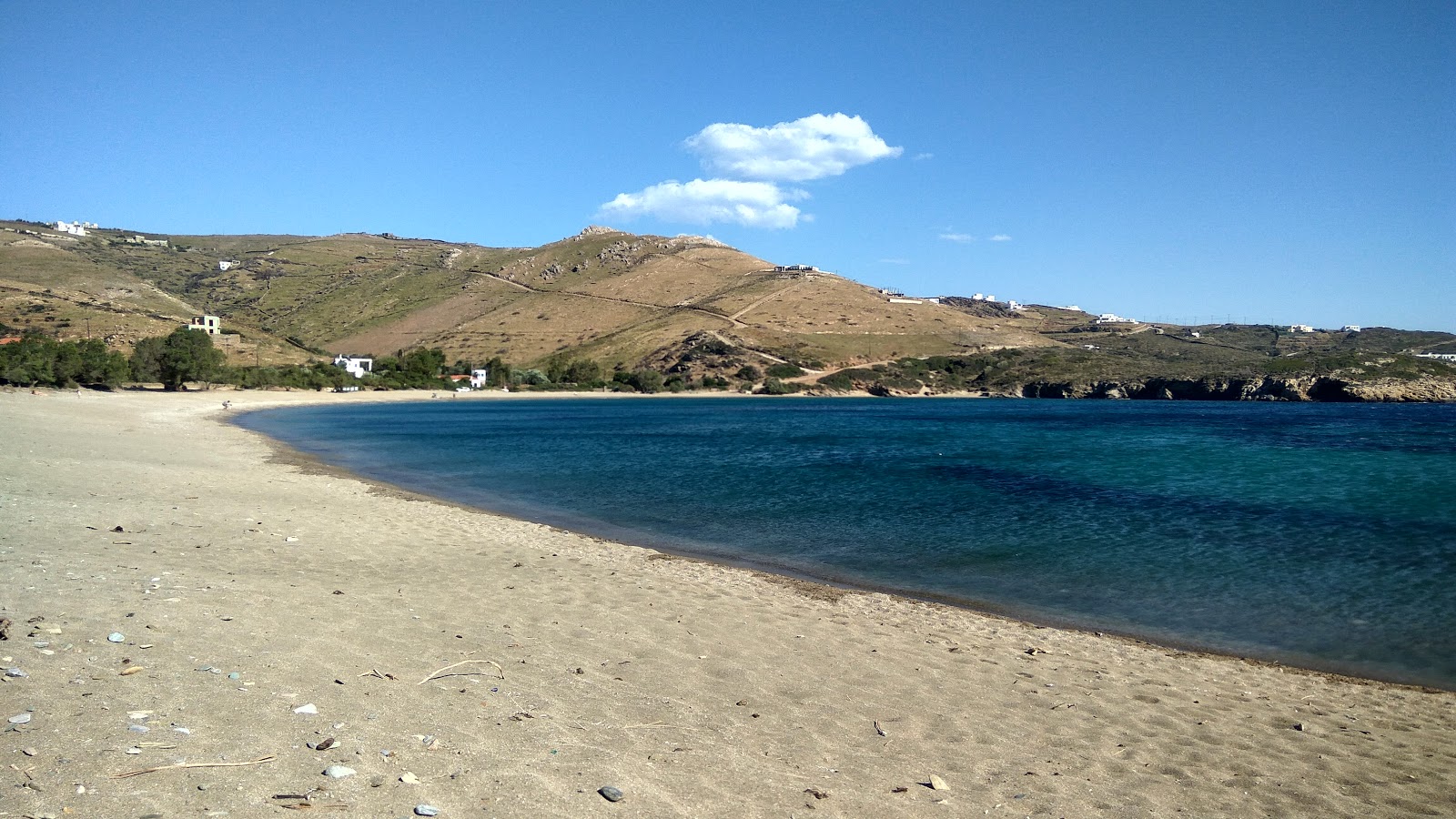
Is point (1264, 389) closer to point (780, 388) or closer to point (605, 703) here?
point (780, 388)

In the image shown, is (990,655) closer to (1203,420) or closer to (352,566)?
(352,566)

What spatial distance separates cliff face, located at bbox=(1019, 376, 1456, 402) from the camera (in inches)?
3344

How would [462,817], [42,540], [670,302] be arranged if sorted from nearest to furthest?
[462,817] → [42,540] → [670,302]

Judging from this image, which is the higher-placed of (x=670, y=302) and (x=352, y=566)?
(x=670, y=302)

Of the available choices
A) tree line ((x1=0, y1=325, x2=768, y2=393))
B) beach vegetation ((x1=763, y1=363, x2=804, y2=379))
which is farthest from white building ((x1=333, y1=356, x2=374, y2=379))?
beach vegetation ((x1=763, y1=363, x2=804, y2=379))

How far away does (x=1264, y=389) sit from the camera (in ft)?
303

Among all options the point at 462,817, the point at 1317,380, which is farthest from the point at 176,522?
the point at 1317,380

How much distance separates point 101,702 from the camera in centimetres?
573

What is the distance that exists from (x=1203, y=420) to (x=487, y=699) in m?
67.4

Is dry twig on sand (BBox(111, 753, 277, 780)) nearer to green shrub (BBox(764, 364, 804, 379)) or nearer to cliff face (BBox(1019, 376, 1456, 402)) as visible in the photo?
cliff face (BBox(1019, 376, 1456, 402))

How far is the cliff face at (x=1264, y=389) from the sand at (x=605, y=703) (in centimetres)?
9857

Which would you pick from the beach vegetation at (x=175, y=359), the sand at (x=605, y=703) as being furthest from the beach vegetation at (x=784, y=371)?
the sand at (x=605, y=703)

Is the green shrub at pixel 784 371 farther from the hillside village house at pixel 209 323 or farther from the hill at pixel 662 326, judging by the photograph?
the hillside village house at pixel 209 323

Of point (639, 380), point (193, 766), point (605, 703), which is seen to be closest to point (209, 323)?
point (639, 380)
